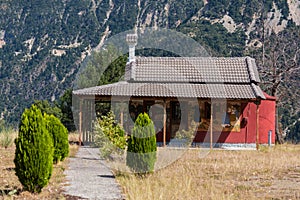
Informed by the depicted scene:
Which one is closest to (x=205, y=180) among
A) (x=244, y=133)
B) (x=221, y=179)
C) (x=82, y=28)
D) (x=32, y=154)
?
(x=221, y=179)

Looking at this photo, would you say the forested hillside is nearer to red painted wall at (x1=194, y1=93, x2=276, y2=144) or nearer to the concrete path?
red painted wall at (x1=194, y1=93, x2=276, y2=144)

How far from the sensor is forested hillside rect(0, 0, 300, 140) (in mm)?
87625

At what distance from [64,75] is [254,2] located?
37.0m

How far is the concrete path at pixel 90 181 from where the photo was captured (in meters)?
10.5

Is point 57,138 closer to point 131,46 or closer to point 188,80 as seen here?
point 188,80

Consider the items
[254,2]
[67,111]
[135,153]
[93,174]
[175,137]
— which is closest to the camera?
[135,153]

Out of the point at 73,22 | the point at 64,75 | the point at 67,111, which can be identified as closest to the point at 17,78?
the point at 64,75

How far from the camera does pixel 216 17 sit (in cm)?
9725

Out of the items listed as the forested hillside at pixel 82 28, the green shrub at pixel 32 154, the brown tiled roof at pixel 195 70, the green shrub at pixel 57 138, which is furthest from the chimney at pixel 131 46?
the forested hillside at pixel 82 28

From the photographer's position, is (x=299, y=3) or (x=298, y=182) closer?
(x=298, y=182)

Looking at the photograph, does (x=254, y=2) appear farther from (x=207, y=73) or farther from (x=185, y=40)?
Result: (x=207, y=73)

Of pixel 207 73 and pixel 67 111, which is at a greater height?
pixel 207 73

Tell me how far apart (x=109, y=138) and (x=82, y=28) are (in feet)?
343

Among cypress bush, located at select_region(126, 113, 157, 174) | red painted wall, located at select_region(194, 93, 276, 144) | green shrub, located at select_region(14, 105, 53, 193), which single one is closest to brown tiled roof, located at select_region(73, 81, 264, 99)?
red painted wall, located at select_region(194, 93, 276, 144)
